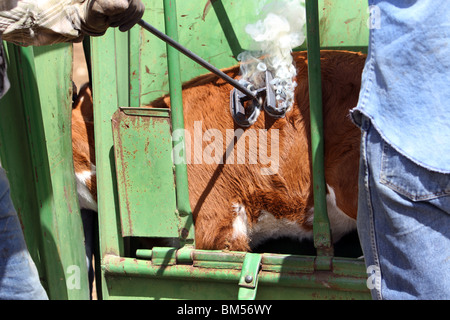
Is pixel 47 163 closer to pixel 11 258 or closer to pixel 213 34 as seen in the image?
pixel 11 258

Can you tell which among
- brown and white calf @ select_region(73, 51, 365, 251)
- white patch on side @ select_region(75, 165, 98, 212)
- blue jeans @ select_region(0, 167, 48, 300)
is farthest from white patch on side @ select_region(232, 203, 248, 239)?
blue jeans @ select_region(0, 167, 48, 300)

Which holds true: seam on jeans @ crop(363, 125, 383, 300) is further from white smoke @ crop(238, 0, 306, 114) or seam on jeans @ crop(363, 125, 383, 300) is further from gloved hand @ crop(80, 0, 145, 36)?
white smoke @ crop(238, 0, 306, 114)

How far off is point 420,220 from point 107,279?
1232 millimetres

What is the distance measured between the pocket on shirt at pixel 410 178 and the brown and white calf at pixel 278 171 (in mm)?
637

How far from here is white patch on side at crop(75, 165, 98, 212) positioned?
2.27m

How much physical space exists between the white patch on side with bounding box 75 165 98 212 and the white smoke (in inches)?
31.3

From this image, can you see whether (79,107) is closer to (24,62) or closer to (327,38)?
(24,62)

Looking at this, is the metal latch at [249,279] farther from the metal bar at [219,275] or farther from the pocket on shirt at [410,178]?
the pocket on shirt at [410,178]

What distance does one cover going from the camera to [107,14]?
4.34ft

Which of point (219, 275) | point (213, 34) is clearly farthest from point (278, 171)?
point (213, 34)

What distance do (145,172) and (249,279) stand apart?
557 millimetres

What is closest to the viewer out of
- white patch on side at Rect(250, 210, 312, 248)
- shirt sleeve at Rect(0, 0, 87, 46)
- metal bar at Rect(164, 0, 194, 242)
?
Result: shirt sleeve at Rect(0, 0, 87, 46)

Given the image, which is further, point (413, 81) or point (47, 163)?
point (47, 163)

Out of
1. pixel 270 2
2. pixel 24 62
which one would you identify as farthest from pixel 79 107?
pixel 270 2
